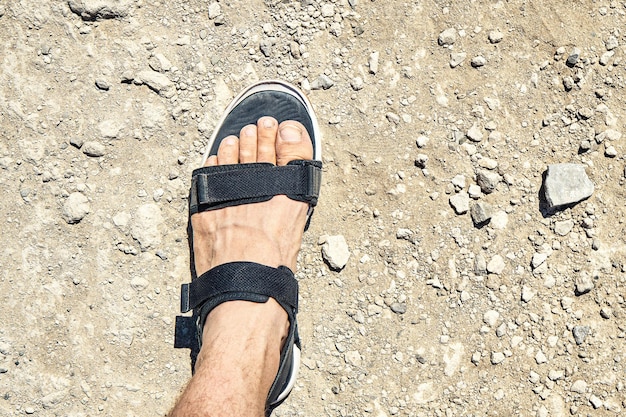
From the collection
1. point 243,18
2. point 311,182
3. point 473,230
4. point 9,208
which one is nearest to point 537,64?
point 473,230

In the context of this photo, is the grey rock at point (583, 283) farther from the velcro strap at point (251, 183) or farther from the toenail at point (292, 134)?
the toenail at point (292, 134)

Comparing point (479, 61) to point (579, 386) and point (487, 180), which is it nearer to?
point (487, 180)

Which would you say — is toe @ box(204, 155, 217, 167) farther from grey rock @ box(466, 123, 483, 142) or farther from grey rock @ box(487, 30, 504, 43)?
grey rock @ box(487, 30, 504, 43)

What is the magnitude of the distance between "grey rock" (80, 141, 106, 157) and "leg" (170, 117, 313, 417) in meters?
0.39

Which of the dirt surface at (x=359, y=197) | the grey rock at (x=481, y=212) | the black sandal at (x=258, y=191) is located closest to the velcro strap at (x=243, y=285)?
the black sandal at (x=258, y=191)

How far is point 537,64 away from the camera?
2.10m

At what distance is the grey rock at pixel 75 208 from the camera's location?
2127 millimetres

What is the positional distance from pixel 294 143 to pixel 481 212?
27.7 inches

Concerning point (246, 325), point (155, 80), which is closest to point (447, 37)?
point (155, 80)

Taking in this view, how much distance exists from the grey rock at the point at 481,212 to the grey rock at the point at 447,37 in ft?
1.90

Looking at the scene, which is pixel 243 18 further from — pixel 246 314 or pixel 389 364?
pixel 389 364

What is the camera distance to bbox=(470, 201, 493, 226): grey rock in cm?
208

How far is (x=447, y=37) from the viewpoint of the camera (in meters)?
2.11

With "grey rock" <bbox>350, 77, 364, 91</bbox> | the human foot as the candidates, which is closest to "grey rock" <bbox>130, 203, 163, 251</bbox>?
the human foot
